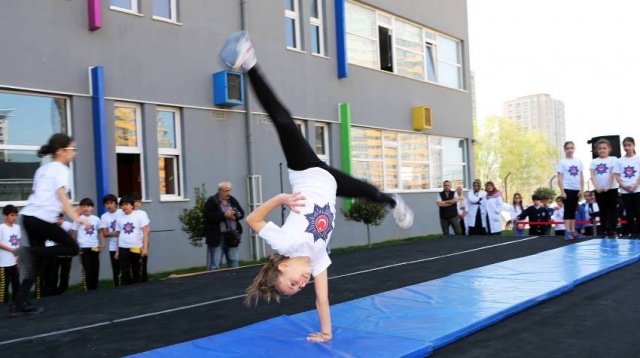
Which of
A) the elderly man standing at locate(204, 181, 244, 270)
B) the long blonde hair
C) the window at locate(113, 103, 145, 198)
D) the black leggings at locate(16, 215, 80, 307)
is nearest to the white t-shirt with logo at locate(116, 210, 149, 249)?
the elderly man standing at locate(204, 181, 244, 270)

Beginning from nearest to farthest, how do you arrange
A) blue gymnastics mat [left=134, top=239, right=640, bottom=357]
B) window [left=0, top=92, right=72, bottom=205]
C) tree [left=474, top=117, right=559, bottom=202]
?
blue gymnastics mat [left=134, top=239, right=640, bottom=357] → window [left=0, top=92, right=72, bottom=205] → tree [left=474, top=117, right=559, bottom=202]

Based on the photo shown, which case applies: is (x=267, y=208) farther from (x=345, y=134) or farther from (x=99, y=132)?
(x=345, y=134)

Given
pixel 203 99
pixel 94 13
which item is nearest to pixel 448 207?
pixel 203 99

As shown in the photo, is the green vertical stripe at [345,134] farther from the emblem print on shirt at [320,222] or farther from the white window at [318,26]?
the emblem print on shirt at [320,222]

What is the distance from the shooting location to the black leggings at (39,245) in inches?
204

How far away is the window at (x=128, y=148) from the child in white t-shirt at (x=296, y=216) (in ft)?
19.3

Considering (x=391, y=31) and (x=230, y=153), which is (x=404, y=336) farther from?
(x=391, y=31)

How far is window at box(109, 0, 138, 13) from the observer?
9.74 m

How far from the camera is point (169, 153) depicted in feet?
34.3

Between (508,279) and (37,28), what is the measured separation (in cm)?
773

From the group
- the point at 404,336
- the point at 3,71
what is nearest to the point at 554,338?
the point at 404,336

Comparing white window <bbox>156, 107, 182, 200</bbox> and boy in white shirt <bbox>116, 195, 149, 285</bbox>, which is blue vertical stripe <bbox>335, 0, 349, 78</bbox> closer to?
white window <bbox>156, 107, 182, 200</bbox>

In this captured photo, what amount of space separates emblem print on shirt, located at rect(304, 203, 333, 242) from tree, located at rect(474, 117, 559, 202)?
48.9 m

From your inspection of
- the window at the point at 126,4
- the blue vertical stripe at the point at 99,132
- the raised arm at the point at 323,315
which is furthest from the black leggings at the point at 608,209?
the window at the point at 126,4
